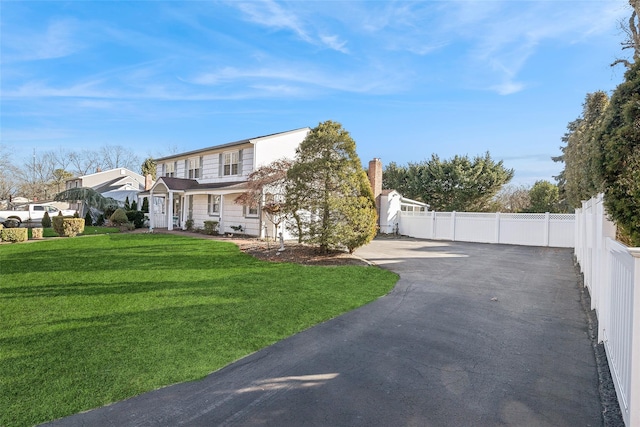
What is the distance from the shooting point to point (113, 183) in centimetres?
4131

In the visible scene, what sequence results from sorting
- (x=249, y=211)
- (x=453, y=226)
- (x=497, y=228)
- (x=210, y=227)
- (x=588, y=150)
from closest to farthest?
(x=588, y=150)
(x=249, y=211)
(x=210, y=227)
(x=497, y=228)
(x=453, y=226)

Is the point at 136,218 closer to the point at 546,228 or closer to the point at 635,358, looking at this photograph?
the point at 546,228

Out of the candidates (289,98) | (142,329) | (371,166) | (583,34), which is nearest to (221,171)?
(289,98)

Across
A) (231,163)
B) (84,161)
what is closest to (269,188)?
(231,163)

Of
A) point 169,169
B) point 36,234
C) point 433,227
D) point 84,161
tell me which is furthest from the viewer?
point 84,161

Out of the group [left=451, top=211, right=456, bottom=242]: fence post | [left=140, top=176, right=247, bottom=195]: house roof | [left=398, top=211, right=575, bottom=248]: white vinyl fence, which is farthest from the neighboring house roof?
[left=451, top=211, right=456, bottom=242]: fence post

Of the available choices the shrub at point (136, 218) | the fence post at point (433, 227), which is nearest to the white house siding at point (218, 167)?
the shrub at point (136, 218)

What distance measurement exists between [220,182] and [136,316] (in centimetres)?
1625

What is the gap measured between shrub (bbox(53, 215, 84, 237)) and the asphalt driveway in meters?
19.8

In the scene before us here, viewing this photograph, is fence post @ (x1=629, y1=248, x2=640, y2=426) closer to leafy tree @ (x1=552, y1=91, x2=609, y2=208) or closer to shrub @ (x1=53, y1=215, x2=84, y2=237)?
leafy tree @ (x1=552, y1=91, x2=609, y2=208)

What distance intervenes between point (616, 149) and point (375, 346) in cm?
403

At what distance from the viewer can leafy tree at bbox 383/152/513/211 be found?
2959cm

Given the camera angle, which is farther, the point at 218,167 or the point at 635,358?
the point at 218,167

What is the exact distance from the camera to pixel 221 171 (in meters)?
21.7
